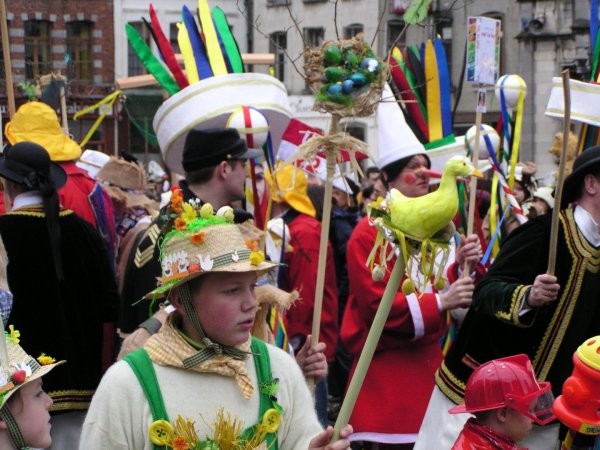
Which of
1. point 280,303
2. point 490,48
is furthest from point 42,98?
point 280,303

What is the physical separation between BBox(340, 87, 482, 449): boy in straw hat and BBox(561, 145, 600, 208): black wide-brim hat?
0.93 m

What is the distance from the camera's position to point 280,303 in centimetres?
514

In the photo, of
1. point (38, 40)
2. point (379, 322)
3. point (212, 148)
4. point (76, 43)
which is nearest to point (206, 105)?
point (212, 148)

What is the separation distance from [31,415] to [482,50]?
464cm

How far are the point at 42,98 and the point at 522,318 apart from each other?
6.80 m

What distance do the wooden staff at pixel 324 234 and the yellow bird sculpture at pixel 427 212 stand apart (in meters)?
0.90

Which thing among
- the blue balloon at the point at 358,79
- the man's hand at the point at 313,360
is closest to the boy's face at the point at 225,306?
the man's hand at the point at 313,360

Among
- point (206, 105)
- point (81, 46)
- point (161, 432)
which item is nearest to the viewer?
point (161, 432)

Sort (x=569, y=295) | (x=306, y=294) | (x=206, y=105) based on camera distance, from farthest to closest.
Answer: (x=306, y=294)
(x=206, y=105)
(x=569, y=295)

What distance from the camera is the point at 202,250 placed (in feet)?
12.6

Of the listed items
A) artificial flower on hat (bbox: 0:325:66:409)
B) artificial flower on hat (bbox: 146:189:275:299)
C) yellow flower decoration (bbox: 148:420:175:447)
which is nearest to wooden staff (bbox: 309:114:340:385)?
artificial flower on hat (bbox: 146:189:275:299)

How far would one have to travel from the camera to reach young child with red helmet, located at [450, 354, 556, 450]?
4219 millimetres

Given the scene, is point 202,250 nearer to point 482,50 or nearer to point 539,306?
point 539,306

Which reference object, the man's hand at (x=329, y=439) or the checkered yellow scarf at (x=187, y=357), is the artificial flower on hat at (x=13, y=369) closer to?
the checkered yellow scarf at (x=187, y=357)
